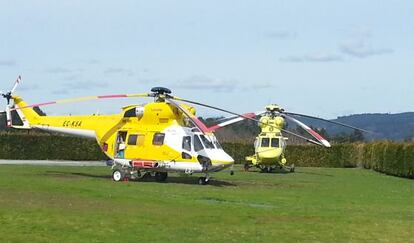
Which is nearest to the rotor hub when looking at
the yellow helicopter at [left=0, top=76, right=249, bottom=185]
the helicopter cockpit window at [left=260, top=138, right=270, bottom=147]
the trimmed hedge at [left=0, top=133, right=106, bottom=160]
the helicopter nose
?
the yellow helicopter at [left=0, top=76, right=249, bottom=185]

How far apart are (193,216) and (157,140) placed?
12.9 m

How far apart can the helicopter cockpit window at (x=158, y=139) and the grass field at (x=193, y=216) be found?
5.01 meters

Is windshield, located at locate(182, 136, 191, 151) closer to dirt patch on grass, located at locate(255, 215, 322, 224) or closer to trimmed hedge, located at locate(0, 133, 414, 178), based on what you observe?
dirt patch on grass, located at locate(255, 215, 322, 224)

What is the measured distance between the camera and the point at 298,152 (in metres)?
59.2

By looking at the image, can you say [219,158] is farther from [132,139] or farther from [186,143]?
[132,139]

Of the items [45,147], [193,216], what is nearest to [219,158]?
[193,216]

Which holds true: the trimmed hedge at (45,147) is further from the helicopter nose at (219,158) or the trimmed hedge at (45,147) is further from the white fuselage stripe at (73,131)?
the helicopter nose at (219,158)

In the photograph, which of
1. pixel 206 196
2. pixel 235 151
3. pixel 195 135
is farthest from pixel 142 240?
pixel 235 151

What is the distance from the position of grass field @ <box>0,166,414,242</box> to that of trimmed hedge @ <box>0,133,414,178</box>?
64.4 feet

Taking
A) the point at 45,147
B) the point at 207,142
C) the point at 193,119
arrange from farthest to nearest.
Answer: the point at 45,147
the point at 207,142
the point at 193,119

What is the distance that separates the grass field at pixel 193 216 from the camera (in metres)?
12.1

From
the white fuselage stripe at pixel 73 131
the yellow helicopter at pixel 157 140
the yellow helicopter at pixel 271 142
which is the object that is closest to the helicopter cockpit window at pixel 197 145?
the yellow helicopter at pixel 157 140

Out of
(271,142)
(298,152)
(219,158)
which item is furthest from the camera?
(298,152)

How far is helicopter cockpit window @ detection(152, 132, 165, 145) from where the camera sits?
27.5 metres
